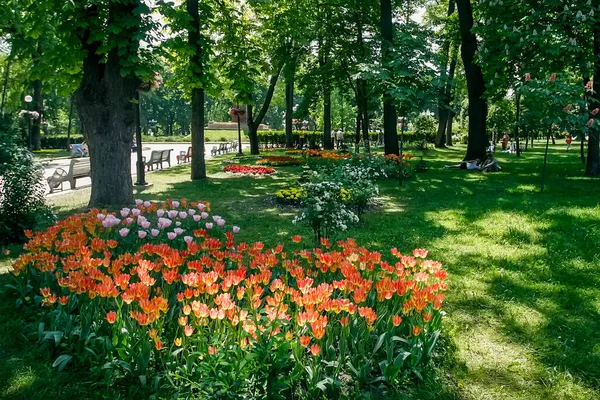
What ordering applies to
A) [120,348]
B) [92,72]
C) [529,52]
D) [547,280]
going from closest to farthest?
[120,348], [547,280], [92,72], [529,52]

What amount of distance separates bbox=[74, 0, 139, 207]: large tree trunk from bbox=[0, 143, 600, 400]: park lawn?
1407 millimetres

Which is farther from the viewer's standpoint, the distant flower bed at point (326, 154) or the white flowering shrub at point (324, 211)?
the distant flower bed at point (326, 154)

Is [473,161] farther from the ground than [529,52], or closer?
closer

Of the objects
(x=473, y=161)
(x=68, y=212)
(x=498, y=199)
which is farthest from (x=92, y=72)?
(x=473, y=161)

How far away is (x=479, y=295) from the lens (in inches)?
190

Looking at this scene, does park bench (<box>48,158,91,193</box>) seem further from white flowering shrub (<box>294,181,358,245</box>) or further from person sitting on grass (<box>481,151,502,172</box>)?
person sitting on grass (<box>481,151,502,172</box>)

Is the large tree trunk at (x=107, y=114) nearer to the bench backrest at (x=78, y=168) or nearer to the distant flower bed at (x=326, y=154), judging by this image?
the bench backrest at (x=78, y=168)

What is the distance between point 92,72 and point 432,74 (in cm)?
991

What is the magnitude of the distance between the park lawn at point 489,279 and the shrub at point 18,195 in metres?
1.06

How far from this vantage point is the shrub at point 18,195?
6516mm

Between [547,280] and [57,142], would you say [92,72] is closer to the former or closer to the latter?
[547,280]

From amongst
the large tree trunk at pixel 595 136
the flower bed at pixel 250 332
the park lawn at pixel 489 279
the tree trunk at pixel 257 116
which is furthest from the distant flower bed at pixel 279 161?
the flower bed at pixel 250 332

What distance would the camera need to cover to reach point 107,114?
8578mm

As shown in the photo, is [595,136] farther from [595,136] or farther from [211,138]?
[211,138]
